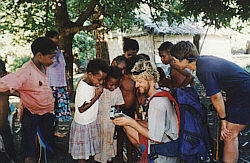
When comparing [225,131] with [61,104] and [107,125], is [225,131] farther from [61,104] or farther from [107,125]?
[61,104]

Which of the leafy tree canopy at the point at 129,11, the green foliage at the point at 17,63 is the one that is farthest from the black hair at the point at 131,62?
the green foliage at the point at 17,63

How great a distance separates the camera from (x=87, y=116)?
125 inches

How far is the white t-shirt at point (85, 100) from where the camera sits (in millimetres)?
3098

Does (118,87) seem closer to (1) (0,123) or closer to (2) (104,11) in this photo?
(1) (0,123)

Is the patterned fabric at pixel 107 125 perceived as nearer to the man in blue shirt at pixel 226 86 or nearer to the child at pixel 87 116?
the child at pixel 87 116

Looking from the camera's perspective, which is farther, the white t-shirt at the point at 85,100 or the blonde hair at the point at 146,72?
the white t-shirt at the point at 85,100

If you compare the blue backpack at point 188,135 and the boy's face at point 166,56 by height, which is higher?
the boy's face at point 166,56

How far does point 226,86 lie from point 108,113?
5.96 ft

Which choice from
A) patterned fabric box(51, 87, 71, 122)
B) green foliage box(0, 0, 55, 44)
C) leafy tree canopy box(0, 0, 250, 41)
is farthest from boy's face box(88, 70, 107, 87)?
green foliage box(0, 0, 55, 44)

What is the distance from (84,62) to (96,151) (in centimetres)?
1935

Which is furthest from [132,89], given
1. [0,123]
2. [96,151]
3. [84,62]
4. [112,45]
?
[84,62]

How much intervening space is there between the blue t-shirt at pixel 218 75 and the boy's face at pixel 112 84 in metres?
1.30

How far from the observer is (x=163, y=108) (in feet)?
7.32

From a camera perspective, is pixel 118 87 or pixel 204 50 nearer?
pixel 118 87
